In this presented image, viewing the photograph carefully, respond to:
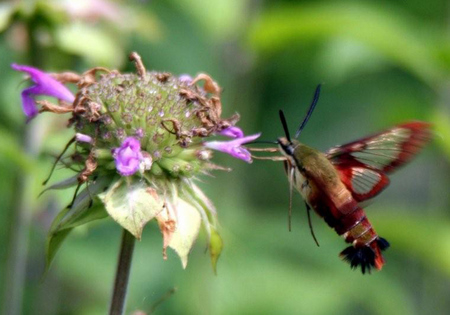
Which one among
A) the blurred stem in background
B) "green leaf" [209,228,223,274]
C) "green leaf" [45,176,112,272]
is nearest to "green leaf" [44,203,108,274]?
"green leaf" [45,176,112,272]

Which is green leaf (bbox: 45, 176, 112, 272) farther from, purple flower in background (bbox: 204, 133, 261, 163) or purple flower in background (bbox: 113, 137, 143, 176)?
purple flower in background (bbox: 204, 133, 261, 163)

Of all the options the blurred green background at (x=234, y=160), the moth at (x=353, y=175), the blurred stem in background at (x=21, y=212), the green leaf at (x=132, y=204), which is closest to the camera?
the green leaf at (x=132, y=204)

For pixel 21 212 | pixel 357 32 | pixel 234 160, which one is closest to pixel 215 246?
pixel 21 212

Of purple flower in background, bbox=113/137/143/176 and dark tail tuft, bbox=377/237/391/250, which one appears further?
dark tail tuft, bbox=377/237/391/250

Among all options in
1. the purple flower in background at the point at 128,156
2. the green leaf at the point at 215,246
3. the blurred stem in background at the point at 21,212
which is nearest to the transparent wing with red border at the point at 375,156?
the green leaf at the point at 215,246

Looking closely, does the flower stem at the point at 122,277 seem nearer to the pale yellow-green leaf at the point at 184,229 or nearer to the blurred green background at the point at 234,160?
the pale yellow-green leaf at the point at 184,229

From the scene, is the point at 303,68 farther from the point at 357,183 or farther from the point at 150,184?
the point at 150,184
